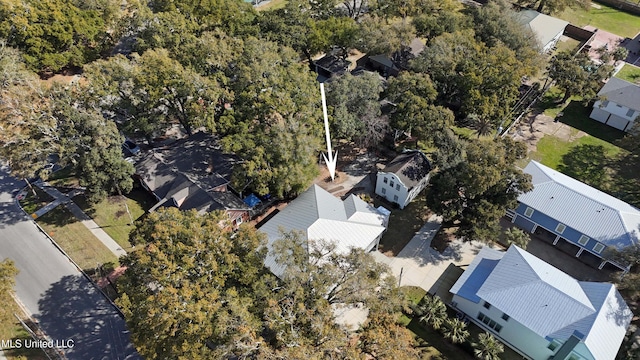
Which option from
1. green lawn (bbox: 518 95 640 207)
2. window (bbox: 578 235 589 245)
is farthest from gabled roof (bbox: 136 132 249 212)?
green lawn (bbox: 518 95 640 207)

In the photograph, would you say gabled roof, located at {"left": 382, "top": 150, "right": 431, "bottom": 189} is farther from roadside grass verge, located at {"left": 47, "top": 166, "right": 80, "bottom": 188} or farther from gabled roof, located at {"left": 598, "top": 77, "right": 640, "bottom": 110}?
roadside grass verge, located at {"left": 47, "top": 166, "right": 80, "bottom": 188}

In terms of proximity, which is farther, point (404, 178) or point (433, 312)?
point (404, 178)

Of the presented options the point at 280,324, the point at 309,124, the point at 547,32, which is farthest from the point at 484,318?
the point at 547,32

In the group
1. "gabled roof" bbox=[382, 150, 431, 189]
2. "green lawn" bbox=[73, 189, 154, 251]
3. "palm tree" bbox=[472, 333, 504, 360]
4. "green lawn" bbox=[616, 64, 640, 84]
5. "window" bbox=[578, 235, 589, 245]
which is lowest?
"green lawn" bbox=[73, 189, 154, 251]

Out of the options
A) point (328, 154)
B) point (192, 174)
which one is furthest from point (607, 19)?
point (192, 174)

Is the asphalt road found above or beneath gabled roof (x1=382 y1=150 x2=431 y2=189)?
beneath

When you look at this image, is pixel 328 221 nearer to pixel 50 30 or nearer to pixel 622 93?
pixel 622 93

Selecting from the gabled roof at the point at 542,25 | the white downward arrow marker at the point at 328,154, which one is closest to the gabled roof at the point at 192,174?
the white downward arrow marker at the point at 328,154
